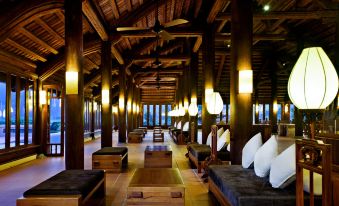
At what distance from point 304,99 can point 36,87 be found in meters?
8.19

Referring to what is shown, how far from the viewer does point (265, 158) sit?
11.8 feet

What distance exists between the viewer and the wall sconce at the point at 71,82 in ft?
17.4

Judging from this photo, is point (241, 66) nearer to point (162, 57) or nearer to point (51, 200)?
point (51, 200)

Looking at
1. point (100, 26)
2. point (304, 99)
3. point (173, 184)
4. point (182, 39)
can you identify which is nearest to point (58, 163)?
point (100, 26)

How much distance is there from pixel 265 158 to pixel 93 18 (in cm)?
536

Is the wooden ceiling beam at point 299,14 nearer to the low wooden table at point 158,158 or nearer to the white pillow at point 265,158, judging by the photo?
the low wooden table at point 158,158

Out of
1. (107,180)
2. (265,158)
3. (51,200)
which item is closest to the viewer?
(51,200)

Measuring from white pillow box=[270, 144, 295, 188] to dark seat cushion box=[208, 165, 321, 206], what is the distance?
0.22 ft

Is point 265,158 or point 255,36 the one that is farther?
point 255,36

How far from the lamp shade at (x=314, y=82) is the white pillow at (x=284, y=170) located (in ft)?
2.91

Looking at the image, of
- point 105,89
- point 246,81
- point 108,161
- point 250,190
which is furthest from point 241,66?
point 105,89

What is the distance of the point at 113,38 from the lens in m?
9.16

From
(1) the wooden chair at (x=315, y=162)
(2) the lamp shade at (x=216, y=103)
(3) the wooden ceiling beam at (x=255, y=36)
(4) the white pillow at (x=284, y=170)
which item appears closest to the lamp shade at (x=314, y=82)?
(1) the wooden chair at (x=315, y=162)

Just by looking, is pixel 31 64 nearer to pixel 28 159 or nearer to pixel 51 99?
pixel 51 99
